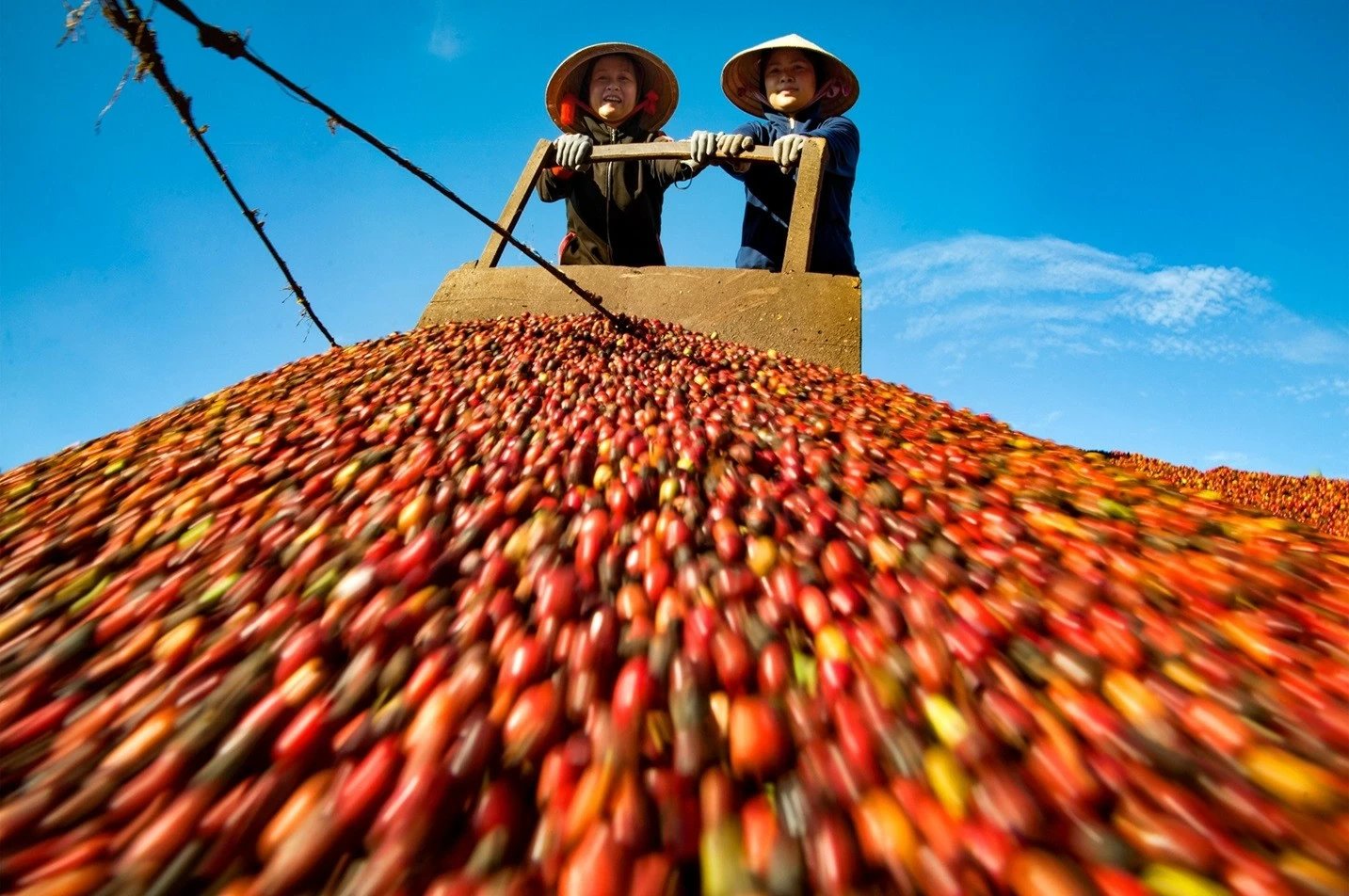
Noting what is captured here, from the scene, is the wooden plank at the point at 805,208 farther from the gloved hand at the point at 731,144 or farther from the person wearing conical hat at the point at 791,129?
the person wearing conical hat at the point at 791,129

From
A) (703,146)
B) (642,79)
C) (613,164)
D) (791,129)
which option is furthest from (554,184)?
(791,129)

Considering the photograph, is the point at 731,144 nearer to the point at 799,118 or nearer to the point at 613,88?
the point at 799,118

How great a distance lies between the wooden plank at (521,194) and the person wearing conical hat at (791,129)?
135 cm

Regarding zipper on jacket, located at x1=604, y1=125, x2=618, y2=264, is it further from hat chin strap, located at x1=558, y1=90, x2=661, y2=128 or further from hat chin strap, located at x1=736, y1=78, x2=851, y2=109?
hat chin strap, located at x1=736, y1=78, x2=851, y2=109

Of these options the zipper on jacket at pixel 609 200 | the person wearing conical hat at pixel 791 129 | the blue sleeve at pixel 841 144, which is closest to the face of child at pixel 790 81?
the person wearing conical hat at pixel 791 129

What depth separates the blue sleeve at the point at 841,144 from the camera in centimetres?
399

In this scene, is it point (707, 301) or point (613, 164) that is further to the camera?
point (613, 164)

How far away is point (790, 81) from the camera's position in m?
4.32

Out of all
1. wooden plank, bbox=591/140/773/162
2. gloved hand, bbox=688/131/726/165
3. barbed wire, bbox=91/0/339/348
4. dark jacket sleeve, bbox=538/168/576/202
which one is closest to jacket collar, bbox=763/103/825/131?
wooden plank, bbox=591/140/773/162

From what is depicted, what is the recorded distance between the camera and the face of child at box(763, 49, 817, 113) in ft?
14.1

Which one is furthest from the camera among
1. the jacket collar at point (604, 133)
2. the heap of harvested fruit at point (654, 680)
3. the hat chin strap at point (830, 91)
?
the jacket collar at point (604, 133)

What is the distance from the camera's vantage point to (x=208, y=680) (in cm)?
83

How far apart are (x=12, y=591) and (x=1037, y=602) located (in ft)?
5.99

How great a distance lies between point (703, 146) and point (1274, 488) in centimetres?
755
